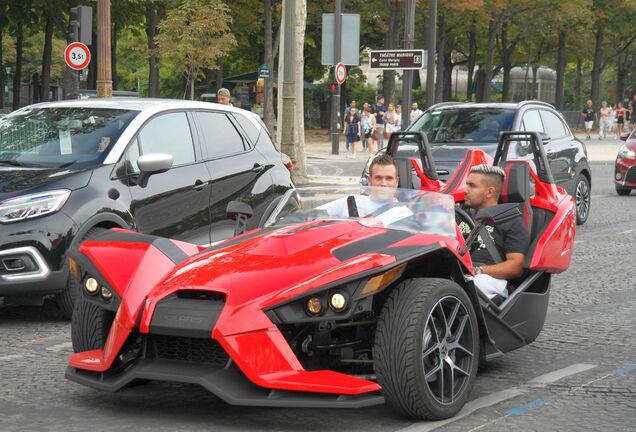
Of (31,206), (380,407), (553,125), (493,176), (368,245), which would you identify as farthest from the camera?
(553,125)

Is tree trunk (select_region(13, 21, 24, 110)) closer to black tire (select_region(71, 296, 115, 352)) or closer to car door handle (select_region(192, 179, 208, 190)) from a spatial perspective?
car door handle (select_region(192, 179, 208, 190))

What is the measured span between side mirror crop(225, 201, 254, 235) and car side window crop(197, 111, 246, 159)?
2828 mm

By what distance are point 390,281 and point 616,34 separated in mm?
63781

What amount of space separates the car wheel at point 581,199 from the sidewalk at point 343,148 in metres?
17.5

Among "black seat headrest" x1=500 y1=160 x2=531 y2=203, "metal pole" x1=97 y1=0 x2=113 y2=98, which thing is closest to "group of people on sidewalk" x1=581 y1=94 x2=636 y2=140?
"metal pole" x1=97 y1=0 x2=113 y2=98

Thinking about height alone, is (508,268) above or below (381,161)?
below

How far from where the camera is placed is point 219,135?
33.4 ft

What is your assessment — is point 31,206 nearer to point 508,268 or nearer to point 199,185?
point 199,185

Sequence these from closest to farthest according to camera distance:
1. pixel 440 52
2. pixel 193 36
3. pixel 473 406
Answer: pixel 473 406 < pixel 193 36 < pixel 440 52

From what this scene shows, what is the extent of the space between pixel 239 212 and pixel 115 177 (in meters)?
2.26

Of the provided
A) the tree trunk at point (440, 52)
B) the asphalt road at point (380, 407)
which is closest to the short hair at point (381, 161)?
the asphalt road at point (380, 407)

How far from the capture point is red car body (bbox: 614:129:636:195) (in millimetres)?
20969

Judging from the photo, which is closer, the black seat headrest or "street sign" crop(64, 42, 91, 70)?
the black seat headrest

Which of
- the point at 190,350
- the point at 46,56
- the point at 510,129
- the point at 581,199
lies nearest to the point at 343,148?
the point at 46,56
